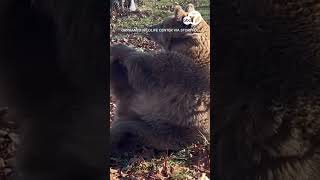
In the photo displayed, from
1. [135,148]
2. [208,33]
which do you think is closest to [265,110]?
[208,33]

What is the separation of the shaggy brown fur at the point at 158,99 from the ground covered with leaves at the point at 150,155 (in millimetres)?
69

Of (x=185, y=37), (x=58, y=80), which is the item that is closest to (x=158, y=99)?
(x=185, y=37)

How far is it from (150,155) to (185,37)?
969 millimetres

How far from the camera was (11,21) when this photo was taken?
3615mm

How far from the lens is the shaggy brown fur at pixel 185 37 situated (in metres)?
3.51

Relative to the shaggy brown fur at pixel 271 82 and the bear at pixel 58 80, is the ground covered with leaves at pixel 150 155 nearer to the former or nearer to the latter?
the bear at pixel 58 80

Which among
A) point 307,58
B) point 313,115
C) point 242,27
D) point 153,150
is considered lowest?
point 153,150

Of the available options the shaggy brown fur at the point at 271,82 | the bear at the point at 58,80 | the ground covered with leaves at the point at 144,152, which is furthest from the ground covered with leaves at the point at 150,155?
the shaggy brown fur at the point at 271,82

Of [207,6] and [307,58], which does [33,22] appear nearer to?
[207,6]

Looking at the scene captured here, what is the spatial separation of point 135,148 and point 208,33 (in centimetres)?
107

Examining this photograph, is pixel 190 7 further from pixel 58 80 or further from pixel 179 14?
pixel 58 80

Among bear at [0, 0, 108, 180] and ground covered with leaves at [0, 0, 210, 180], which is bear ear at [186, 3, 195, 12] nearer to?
ground covered with leaves at [0, 0, 210, 180]

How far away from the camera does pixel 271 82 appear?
3.41 meters

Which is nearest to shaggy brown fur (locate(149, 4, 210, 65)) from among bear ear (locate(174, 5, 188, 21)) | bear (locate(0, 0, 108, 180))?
bear ear (locate(174, 5, 188, 21))
